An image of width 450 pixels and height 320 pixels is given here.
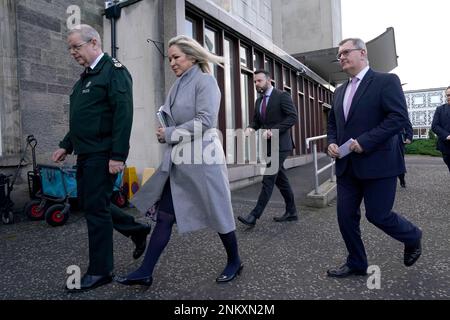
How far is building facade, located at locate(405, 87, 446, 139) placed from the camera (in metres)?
43.6

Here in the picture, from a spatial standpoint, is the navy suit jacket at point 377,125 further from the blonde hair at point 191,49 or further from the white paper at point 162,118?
the white paper at point 162,118

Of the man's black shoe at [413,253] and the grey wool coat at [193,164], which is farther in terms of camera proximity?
the man's black shoe at [413,253]

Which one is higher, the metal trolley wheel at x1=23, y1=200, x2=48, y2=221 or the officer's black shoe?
the metal trolley wheel at x1=23, y1=200, x2=48, y2=221

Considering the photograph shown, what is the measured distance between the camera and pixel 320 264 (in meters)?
2.92

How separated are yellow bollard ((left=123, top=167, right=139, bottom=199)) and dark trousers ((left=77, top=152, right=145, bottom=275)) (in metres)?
3.24

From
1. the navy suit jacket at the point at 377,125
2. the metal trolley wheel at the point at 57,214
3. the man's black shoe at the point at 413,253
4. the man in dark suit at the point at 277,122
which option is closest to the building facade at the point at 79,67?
the metal trolley wheel at the point at 57,214

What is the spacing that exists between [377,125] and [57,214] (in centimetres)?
393

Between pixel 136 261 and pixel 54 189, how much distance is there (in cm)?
235

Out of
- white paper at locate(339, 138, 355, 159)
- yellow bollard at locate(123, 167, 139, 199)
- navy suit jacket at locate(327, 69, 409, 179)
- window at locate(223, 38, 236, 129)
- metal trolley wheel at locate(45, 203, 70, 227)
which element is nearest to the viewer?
navy suit jacket at locate(327, 69, 409, 179)

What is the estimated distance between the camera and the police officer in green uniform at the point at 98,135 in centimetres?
244

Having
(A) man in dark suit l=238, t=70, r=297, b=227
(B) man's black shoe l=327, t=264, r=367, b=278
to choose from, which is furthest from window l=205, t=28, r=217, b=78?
(B) man's black shoe l=327, t=264, r=367, b=278

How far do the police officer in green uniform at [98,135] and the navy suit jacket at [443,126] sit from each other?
4993mm

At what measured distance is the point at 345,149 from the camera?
2467mm

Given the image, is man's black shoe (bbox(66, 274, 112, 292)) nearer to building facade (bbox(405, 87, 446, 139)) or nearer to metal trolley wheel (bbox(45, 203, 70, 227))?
metal trolley wheel (bbox(45, 203, 70, 227))
